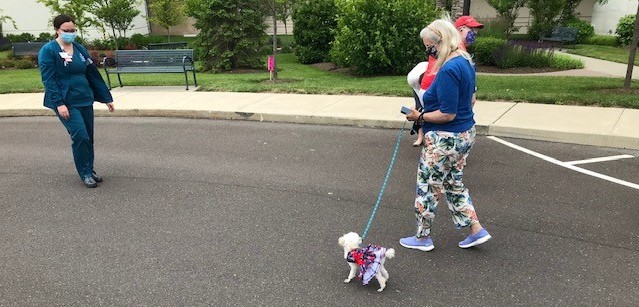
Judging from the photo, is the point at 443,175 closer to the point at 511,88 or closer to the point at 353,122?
the point at 353,122

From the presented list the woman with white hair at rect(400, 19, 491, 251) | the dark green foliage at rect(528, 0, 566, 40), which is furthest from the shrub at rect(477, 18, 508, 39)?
the woman with white hair at rect(400, 19, 491, 251)

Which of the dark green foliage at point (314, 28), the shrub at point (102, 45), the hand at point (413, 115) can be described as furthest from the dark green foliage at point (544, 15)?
the hand at point (413, 115)

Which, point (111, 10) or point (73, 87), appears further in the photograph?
point (111, 10)

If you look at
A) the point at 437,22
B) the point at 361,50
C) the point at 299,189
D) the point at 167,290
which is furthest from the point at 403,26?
the point at 167,290

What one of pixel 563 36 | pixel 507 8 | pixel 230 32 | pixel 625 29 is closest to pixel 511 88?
pixel 230 32

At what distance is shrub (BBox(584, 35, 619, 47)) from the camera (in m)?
23.8

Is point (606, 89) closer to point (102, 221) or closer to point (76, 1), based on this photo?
point (102, 221)

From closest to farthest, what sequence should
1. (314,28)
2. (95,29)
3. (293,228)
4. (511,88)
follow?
(293,228)
(511,88)
(314,28)
(95,29)

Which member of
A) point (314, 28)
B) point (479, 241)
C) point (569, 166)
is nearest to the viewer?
point (479, 241)

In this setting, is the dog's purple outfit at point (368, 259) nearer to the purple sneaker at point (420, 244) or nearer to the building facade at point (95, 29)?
the purple sneaker at point (420, 244)

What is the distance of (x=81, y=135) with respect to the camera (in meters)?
5.59

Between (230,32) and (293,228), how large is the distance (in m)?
14.1

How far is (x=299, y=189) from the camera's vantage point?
18.2 feet

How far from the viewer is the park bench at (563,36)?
24.1 meters
